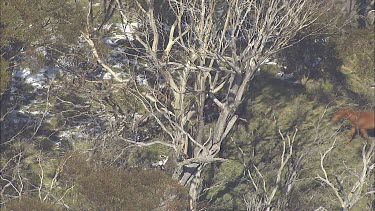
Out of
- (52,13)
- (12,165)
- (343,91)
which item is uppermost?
(52,13)

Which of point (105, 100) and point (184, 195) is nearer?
point (184, 195)

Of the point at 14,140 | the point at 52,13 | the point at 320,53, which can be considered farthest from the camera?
the point at 320,53

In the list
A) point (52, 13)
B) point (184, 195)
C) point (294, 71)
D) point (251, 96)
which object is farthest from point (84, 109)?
point (184, 195)

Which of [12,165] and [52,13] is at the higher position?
[52,13]

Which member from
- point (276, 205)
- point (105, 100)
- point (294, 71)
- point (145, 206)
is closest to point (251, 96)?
point (294, 71)

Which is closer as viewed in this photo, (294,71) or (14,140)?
(14,140)

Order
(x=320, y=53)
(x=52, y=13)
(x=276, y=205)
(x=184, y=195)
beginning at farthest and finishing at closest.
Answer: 1. (x=320, y=53)
2. (x=52, y=13)
3. (x=276, y=205)
4. (x=184, y=195)

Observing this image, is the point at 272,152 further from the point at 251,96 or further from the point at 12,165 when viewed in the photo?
the point at 12,165

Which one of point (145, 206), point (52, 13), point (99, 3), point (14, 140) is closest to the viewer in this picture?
point (145, 206)

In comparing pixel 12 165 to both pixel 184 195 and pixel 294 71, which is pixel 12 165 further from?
pixel 294 71
